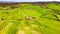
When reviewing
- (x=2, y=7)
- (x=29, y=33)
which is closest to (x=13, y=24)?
(x=29, y=33)

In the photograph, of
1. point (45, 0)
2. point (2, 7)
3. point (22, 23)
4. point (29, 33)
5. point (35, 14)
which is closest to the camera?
point (29, 33)

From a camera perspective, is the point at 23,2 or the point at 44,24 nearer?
the point at 44,24

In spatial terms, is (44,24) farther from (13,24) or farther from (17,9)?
(17,9)

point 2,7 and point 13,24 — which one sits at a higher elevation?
point 2,7

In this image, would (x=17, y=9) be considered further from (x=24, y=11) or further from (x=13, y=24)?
(x=13, y=24)

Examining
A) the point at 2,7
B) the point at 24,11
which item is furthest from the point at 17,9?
the point at 2,7

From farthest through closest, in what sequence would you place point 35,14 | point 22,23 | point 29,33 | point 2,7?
point 2,7 < point 35,14 < point 22,23 < point 29,33
